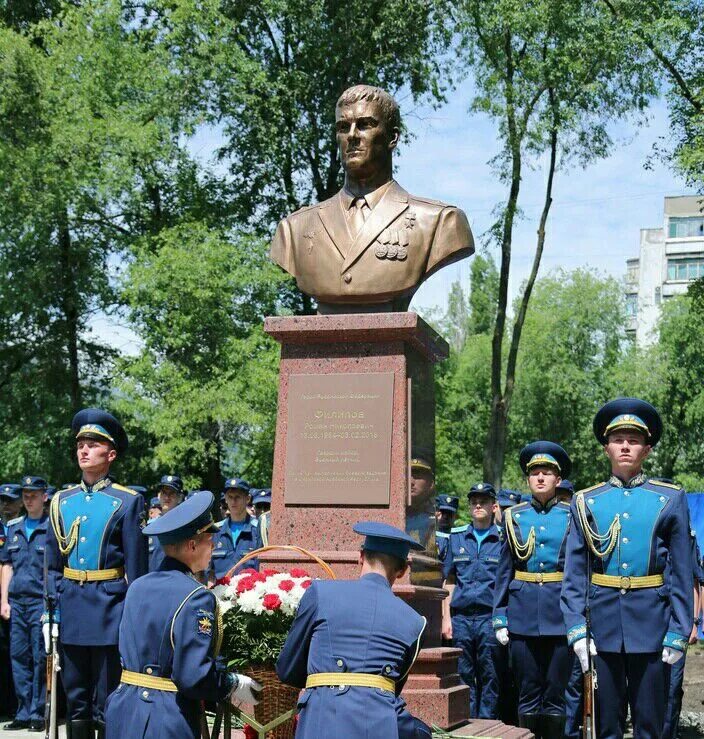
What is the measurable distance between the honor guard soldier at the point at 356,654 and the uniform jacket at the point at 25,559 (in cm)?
703

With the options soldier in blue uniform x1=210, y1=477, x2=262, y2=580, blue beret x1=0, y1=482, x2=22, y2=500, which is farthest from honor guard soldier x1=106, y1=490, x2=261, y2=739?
blue beret x1=0, y1=482, x2=22, y2=500

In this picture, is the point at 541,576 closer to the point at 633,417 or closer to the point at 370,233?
the point at 633,417

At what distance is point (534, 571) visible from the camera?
8.42m

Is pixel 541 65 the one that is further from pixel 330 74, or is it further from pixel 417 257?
pixel 417 257

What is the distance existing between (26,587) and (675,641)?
706 cm

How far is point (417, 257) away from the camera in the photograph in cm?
796

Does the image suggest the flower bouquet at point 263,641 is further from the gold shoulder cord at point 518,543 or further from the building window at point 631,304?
the building window at point 631,304

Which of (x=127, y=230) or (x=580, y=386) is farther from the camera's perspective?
(x=580, y=386)

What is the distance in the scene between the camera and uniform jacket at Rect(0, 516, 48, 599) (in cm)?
1102

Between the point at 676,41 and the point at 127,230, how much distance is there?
11.6 metres

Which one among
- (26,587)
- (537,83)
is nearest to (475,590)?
(26,587)

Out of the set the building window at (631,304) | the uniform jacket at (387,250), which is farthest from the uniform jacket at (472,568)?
the building window at (631,304)

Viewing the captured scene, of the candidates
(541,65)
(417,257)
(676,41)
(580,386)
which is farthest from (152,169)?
(580,386)

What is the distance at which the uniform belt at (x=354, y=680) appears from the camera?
4363 mm
